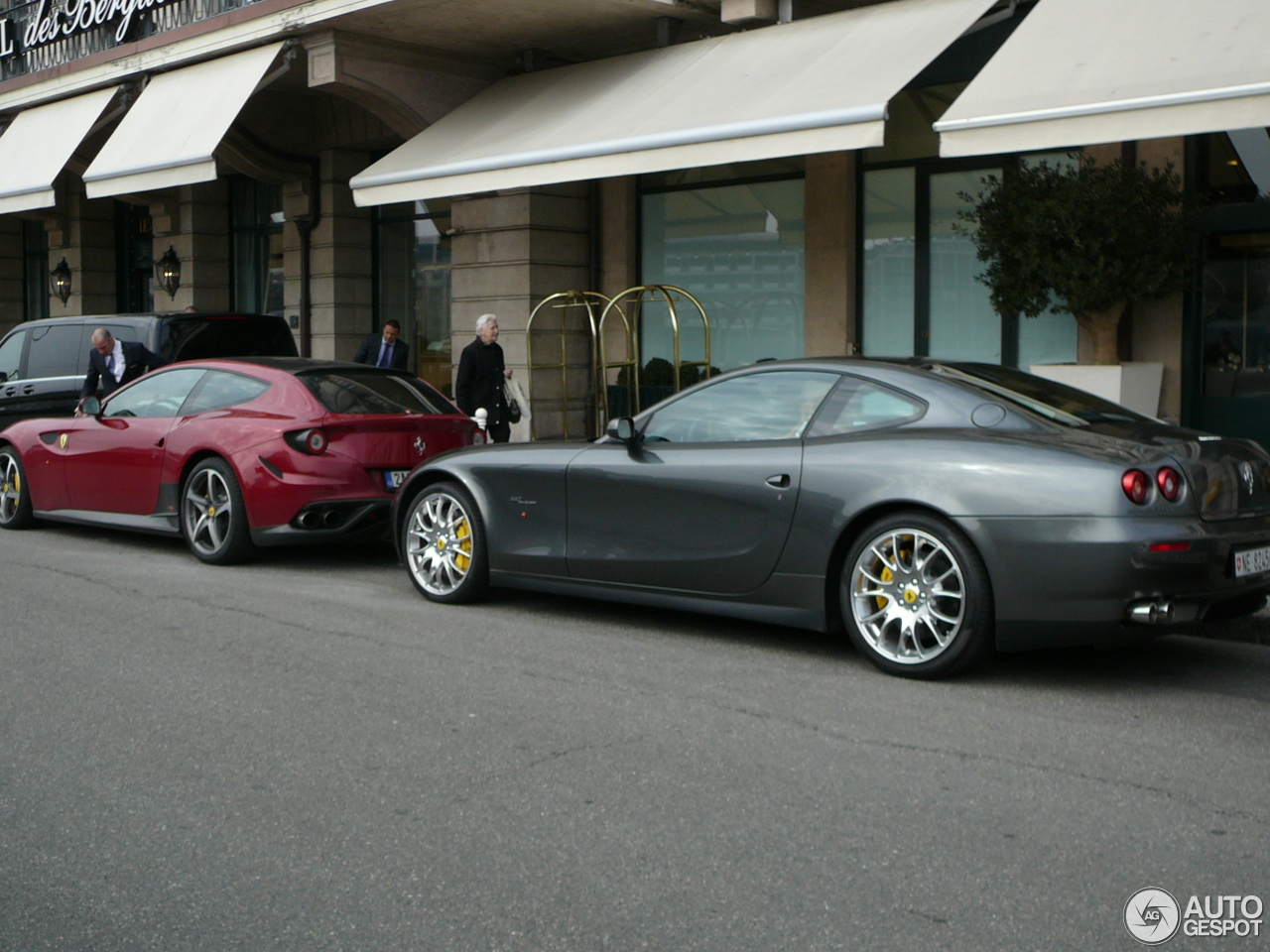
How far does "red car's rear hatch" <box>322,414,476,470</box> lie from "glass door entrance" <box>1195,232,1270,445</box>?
6.68 metres

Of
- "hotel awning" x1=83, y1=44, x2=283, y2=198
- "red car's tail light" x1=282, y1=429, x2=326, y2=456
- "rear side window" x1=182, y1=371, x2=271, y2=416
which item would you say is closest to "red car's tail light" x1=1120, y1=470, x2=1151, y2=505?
"red car's tail light" x1=282, y1=429, x2=326, y2=456

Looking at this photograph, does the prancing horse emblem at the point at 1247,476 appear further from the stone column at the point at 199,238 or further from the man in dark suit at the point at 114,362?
the stone column at the point at 199,238

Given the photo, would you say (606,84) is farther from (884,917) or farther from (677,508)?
(884,917)

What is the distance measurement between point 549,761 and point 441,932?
1.46 m

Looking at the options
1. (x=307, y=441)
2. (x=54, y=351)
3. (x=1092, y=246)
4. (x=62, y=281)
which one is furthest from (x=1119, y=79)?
(x=62, y=281)

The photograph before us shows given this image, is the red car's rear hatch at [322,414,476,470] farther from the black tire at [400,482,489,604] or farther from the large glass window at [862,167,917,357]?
the large glass window at [862,167,917,357]

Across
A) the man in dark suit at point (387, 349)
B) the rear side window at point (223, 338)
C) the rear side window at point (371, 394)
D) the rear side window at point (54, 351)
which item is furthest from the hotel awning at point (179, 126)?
the rear side window at point (371, 394)

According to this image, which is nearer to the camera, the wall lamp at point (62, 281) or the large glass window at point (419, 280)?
the large glass window at point (419, 280)

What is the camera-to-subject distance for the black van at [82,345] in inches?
550

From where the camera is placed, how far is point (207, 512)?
986 cm

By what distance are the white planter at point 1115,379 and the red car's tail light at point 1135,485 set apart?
20.1 ft

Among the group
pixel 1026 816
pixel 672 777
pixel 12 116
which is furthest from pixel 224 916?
pixel 12 116

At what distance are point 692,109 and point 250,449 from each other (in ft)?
17.1

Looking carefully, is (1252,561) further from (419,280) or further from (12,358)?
(419,280)
